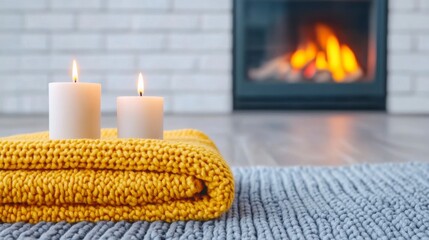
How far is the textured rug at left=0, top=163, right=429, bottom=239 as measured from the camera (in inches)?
20.9

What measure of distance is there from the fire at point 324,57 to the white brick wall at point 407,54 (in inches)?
7.8

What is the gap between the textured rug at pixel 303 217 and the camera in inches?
20.9

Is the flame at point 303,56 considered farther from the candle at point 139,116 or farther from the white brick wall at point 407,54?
the candle at point 139,116

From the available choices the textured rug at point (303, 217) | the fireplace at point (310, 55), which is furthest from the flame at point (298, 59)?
the textured rug at point (303, 217)

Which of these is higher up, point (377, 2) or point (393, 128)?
point (377, 2)

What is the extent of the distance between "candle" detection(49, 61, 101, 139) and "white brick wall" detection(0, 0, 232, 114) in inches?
80.1

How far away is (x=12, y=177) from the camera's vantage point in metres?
0.57

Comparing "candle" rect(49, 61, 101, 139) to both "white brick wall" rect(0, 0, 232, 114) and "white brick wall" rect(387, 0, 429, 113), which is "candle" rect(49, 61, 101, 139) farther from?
"white brick wall" rect(387, 0, 429, 113)

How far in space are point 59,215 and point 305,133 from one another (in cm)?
119

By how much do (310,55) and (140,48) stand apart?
78 cm

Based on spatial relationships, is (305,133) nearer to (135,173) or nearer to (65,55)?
(135,173)

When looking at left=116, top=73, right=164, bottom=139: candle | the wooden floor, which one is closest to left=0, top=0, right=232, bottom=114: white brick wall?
the wooden floor

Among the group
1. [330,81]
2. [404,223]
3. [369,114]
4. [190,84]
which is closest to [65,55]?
[190,84]

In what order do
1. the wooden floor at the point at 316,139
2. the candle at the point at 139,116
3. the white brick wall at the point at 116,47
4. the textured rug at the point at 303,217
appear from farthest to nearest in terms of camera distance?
the white brick wall at the point at 116,47 → the wooden floor at the point at 316,139 → the candle at the point at 139,116 → the textured rug at the point at 303,217
